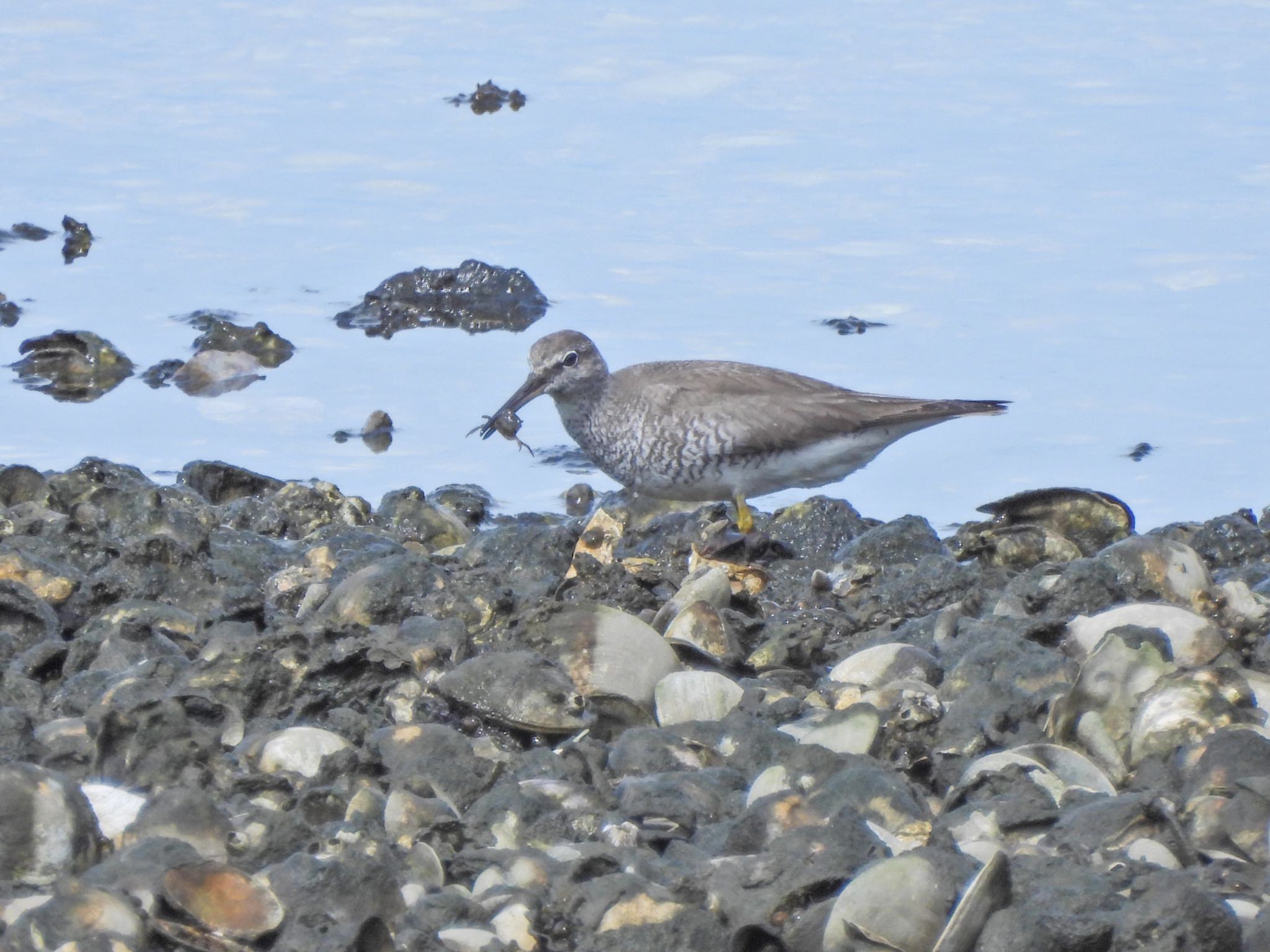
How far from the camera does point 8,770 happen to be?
3805 millimetres

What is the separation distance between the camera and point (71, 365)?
11.1 metres

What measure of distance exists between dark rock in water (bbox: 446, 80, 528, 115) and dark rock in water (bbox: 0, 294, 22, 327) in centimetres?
473

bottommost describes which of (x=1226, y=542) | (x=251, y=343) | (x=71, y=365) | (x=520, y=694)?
(x=520, y=694)

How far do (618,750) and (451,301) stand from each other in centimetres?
773

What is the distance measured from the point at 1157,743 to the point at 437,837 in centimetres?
182

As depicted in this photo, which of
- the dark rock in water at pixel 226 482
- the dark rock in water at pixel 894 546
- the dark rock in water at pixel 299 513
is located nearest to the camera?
the dark rock in water at pixel 894 546

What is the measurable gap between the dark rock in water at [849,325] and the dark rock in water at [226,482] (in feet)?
12.6

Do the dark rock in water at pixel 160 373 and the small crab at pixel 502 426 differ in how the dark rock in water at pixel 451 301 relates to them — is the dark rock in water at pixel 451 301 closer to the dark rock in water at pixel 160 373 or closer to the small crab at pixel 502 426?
the dark rock in water at pixel 160 373

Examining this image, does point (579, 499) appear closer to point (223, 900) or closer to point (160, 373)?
point (160, 373)

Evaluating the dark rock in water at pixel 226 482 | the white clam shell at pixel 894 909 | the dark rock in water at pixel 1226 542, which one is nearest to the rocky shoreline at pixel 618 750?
the white clam shell at pixel 894 909

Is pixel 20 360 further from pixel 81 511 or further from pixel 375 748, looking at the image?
pixel 375 748

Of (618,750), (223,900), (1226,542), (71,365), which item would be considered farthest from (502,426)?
(223,900)

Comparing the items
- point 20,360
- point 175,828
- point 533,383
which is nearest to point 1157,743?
point 175,828

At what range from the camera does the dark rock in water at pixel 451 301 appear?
11.9 metres
